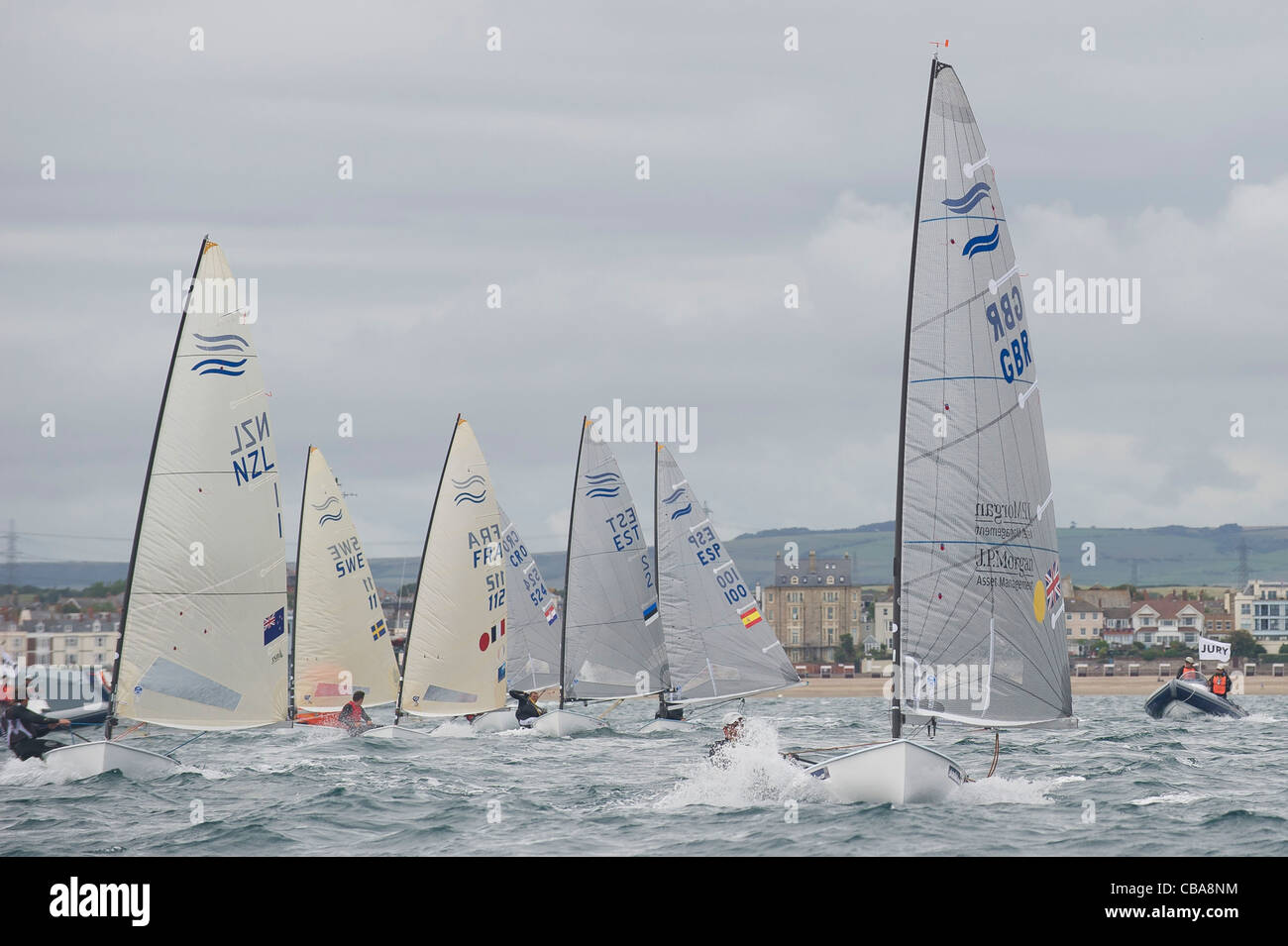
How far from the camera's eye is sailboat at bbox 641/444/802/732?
141 feet

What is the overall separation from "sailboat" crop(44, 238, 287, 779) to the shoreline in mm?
88222

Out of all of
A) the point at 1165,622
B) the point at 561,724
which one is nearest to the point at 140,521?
the point at 561,724

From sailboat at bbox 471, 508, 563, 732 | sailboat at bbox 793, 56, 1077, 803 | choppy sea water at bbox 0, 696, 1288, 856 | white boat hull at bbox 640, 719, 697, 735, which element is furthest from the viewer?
sailboat at bbox 471, 508, 563, 732

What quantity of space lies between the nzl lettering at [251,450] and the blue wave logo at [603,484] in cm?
1786

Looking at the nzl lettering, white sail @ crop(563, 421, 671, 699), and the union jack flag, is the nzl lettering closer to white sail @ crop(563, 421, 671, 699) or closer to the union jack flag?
the union jack flag

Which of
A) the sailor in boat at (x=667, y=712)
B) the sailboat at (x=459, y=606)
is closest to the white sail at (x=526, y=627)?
the sailor in boat at (x=667, y=712)

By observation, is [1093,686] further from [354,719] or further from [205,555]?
[205,555]

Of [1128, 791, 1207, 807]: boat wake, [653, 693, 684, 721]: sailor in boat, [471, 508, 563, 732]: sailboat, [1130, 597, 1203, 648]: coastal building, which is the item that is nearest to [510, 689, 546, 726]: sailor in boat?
[653, 693, 684, 721]: sailor in boat

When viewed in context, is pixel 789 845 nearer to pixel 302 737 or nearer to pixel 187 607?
pixel 187 607

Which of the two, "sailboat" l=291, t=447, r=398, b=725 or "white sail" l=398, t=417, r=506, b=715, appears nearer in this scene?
"white sail" l=398, t=417, r=506, b=715

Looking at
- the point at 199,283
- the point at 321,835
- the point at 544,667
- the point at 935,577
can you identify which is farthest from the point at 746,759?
the point at 544,667

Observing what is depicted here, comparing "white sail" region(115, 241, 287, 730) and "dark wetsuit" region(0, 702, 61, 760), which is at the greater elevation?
"white sail" region(115, 241, 287, 730)

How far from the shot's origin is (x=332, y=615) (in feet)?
139
